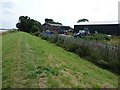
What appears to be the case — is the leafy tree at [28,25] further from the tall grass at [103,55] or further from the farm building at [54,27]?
the tall grass at [103,55]

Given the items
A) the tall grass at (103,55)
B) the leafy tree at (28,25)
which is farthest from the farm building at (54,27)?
the tall grass at (103,55)

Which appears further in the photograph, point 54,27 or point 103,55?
point 54,27

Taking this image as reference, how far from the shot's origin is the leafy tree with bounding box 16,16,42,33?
339ft

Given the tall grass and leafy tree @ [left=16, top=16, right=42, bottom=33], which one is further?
leafy tree @ [left=16, top=16, right=42, bottom=33]

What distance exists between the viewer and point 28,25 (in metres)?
110

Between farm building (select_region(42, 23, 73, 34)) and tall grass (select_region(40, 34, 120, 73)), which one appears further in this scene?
farm building (select_region(42, 23, 73, 34))

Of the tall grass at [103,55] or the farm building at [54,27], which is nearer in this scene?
the tall grass at [103,55]

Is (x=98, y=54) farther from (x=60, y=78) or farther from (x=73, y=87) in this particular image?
(x=73, y=87)

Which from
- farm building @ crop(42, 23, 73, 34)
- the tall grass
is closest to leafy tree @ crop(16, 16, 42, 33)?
farm building @ crop(42, 23, 73, 34)

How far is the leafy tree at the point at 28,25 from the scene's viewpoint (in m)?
103

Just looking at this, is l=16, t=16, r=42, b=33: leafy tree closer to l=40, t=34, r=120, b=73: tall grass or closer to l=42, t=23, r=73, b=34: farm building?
l=42, t=23, r=73, b=34: farm building

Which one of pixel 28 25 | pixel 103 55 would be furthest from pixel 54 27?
pixel 103 55

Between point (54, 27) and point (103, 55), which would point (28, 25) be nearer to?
point (54, 27)

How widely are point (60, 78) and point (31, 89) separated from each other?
184 cm
